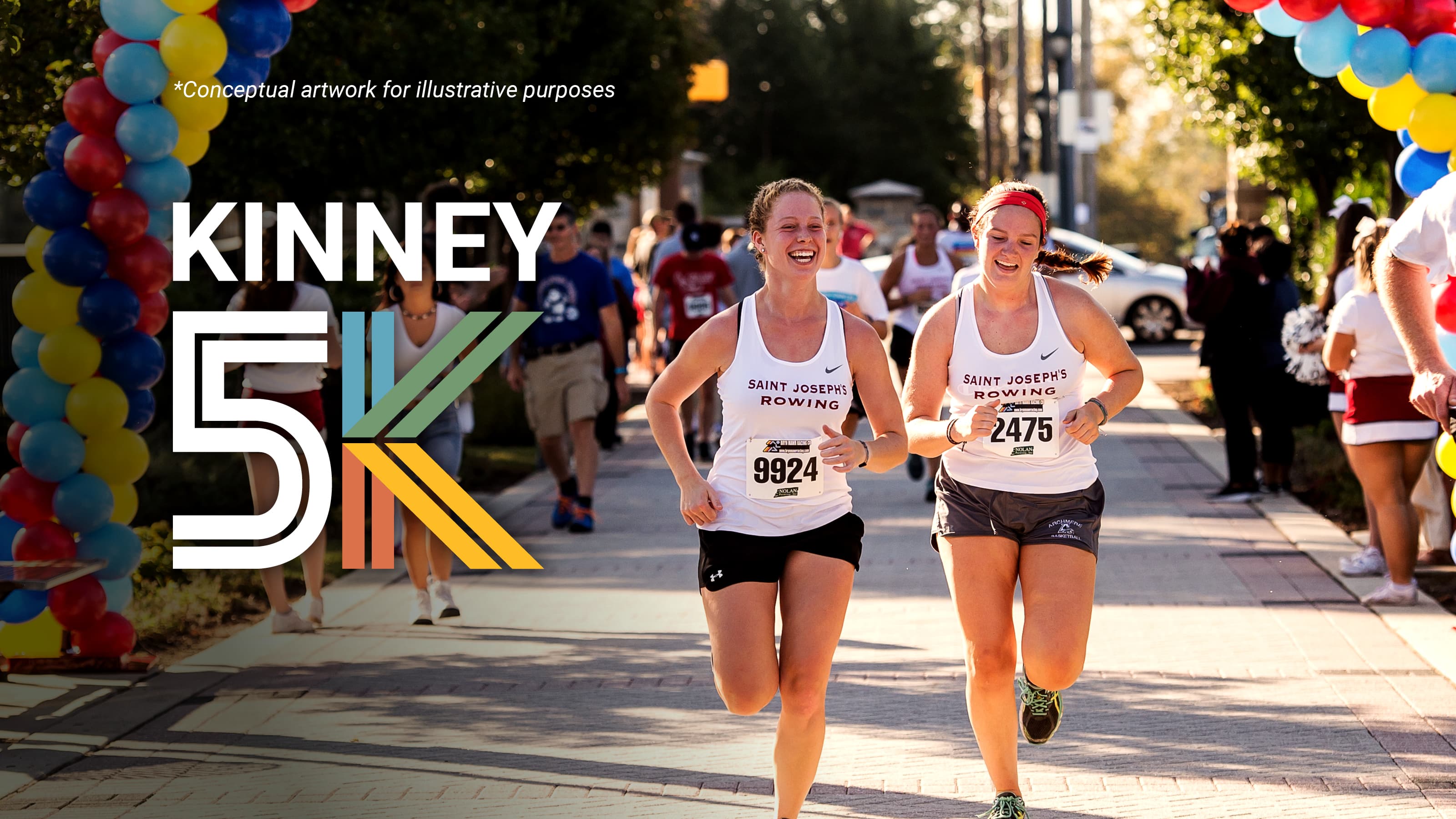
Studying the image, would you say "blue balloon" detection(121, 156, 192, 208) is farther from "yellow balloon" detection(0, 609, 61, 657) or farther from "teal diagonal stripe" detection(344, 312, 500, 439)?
"yellow balloon" detection(0, 609, 61, 657)

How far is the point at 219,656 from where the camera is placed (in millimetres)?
7816

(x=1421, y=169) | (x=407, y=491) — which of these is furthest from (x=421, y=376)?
(x=1421, y=169)

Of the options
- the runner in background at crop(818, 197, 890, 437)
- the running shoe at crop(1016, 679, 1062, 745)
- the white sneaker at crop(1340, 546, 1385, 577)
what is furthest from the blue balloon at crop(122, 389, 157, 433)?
the white sneaker at crop(1340, 546, 1385, 577)

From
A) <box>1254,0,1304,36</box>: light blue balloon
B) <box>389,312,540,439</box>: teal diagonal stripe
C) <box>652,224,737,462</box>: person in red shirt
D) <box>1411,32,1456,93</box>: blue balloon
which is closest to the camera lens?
<box>1411,32,1456,93</box>: blue balloon

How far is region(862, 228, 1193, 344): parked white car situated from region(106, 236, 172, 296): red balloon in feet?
64.7

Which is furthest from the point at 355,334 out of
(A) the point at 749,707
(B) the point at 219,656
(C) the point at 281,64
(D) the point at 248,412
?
(A) the point at 749,707

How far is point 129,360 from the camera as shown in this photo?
7.46 meters

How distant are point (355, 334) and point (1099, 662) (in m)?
3.82

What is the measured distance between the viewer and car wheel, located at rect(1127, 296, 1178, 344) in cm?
2702

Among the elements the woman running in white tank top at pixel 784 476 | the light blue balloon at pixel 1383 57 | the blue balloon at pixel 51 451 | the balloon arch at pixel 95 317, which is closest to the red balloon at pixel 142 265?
the balloon arch at pixel 95 317

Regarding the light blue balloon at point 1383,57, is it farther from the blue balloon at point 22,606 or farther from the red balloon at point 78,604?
the blue balloon at point 22,606

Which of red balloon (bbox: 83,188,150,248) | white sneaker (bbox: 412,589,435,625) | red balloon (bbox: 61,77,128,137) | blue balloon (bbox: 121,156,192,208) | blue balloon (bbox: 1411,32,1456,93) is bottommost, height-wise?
white sneaker (bbox: 412,589,435,625)

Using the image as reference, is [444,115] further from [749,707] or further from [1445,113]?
[749,707]

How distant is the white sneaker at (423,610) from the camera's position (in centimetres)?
856
